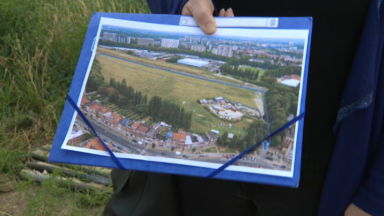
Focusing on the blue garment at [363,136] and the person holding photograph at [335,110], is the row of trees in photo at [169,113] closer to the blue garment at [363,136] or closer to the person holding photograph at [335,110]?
the person holding photograph at [335,110]

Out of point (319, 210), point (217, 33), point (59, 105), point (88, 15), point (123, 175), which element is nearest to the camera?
point (217, 33)

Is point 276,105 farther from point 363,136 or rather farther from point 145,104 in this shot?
point 145,104

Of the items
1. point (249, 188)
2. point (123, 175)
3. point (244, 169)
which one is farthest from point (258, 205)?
point (123, 175)

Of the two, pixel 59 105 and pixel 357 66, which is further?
pixel 59 105

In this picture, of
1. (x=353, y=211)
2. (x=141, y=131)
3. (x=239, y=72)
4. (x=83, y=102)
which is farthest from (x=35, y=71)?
(x=353, y=211)

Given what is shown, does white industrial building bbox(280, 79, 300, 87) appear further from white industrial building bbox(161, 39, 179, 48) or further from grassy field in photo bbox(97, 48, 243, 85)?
white industrial building bbox(161, 39, 179, 48)

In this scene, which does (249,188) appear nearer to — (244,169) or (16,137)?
(244,169)
